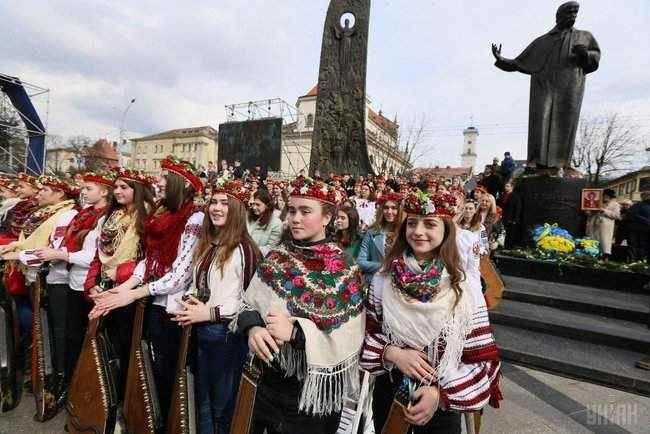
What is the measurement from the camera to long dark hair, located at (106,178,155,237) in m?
2.98

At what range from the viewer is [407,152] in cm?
3009

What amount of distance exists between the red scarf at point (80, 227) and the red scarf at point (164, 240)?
26.3 inches

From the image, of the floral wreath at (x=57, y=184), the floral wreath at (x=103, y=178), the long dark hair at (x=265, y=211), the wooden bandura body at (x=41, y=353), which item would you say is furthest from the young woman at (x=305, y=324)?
the floral wreath at (x=57, y=184)

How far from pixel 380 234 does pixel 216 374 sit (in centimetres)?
230

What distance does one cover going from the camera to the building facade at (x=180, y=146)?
5934cm

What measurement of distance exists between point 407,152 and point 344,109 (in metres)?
18.2

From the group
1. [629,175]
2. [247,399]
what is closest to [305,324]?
[247,399]

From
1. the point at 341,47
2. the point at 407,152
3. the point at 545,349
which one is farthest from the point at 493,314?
the point at 407,152

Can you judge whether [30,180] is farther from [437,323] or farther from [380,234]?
[437,323]

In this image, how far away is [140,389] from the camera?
2.54 m

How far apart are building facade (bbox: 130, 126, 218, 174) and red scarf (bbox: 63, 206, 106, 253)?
4937cm

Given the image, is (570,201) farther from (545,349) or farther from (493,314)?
(545,349)

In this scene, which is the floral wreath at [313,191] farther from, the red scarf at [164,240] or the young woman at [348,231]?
the young woman at [348,231]

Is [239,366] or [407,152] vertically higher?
[407,152]
